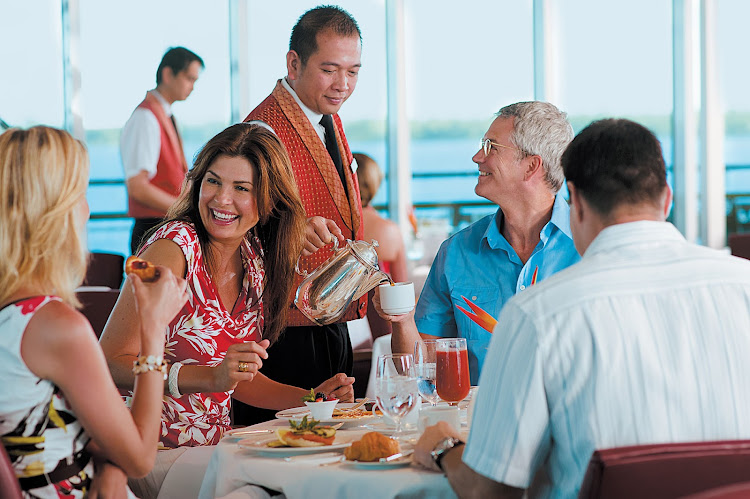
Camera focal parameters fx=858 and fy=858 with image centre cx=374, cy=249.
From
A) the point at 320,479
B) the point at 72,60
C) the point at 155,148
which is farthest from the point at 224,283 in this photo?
the point at 72,60

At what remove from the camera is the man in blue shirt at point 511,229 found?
253cm

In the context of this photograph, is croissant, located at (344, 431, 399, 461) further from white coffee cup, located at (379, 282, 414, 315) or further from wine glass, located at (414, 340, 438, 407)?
white coffee cup, located at (379, 282, 414, 315)

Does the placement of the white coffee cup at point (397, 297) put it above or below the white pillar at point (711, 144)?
below

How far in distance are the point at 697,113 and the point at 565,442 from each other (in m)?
6.23

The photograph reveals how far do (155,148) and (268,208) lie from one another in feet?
8.27

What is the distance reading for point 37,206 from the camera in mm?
1438

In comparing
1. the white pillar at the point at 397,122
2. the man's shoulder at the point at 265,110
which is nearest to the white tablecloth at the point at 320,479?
the man's shoulder at the point at 265,110

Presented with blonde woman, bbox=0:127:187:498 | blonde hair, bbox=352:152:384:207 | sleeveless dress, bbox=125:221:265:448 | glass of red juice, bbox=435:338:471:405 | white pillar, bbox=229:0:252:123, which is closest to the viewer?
blonde woman, bbox=0:127:187:498

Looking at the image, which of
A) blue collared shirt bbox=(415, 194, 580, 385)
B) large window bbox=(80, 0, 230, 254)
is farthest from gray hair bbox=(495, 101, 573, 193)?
large window bbox=(80, 0, 230, 254)

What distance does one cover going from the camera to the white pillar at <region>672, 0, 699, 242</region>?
6883 millimetres

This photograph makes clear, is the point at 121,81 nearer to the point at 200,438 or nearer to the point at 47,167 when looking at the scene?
the point at 200,438

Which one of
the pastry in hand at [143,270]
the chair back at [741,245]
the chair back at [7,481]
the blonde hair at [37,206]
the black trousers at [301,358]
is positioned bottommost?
the black trousers at [301,358]

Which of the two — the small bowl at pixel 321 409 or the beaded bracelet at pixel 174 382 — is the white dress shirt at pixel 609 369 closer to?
the small bowl at pixel 321 409

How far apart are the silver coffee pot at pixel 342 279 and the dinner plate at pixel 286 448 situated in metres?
0.47
